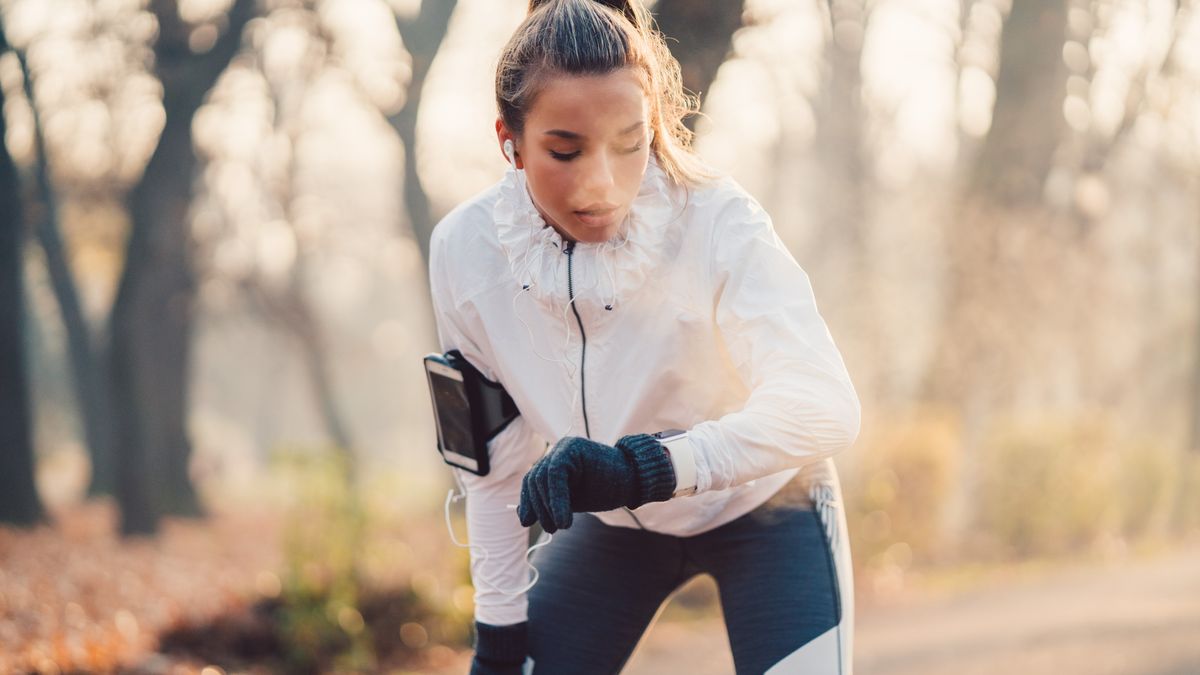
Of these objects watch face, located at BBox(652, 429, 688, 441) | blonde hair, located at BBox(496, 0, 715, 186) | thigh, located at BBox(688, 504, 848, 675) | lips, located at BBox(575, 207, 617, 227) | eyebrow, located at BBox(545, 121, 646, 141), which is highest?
blonde hair, located at BBox(496, 0, 715, 186)

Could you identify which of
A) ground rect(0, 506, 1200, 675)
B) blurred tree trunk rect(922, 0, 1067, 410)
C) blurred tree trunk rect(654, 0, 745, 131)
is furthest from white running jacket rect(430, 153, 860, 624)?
blurred tree trunk rect(922, 0, 1067, 410)

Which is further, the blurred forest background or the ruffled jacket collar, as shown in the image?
the blurred forest background

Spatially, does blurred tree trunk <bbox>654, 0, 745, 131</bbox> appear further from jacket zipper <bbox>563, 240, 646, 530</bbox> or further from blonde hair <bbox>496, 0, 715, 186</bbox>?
jacket zipper <bbox>563, 240, 646, 530</bbox>

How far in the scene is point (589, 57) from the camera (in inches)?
73.8

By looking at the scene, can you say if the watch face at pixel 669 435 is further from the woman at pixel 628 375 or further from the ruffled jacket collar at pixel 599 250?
the ruffled jacket collar at pixel 599 250

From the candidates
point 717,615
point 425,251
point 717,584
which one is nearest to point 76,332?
point 425,251

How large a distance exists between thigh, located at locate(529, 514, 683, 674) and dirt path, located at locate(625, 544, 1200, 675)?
3891mm

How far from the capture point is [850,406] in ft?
5.90

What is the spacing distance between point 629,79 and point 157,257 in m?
11.1

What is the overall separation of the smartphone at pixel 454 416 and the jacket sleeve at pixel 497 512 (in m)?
0.04

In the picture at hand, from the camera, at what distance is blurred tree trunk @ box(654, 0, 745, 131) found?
4.48 metres

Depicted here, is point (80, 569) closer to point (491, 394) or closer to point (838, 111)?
→ point (491, 394)

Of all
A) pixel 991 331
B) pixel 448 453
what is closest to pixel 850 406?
pixel 448 453

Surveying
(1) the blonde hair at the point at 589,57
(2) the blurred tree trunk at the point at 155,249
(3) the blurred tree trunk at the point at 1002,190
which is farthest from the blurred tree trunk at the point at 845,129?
(1) the blonde hair at the point at 589,57
